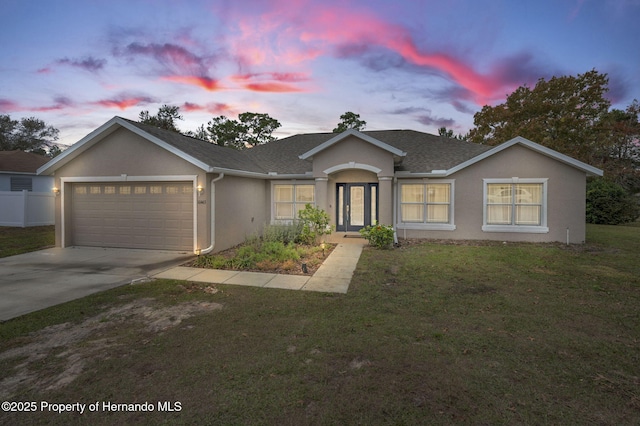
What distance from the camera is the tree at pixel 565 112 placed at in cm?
2359

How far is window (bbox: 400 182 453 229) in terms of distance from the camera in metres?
13.3

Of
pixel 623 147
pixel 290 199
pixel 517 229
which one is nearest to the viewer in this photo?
pixel 517 229

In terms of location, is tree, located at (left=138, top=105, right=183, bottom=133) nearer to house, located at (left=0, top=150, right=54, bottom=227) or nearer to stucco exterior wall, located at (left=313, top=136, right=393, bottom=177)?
house, located at (left=0, top=150, right=54, bottom=227)

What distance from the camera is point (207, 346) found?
4113 millimetres

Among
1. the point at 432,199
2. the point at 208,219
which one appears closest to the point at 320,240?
the point at 208,219

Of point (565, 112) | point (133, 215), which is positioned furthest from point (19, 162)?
point (565, 112)

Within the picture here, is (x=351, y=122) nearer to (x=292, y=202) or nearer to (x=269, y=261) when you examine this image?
(x=292, y=202)

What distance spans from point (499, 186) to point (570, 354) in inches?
395

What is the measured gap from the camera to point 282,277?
25.0ft

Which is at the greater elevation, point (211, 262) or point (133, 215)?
point (133, 215)

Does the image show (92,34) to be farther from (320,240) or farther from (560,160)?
(560,160)

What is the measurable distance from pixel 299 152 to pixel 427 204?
23.1 ft

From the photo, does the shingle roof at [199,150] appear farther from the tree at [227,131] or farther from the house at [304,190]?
the tree at [227,131]

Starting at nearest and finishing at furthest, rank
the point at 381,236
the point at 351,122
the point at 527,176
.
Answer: the point at 381,236 < the point at 527,176 < the point at 351,122
